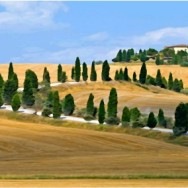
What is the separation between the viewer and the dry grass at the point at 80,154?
173 feet

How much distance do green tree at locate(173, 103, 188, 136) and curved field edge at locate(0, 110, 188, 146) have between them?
1.21 m

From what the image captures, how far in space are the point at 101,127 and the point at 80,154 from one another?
35.4 metres

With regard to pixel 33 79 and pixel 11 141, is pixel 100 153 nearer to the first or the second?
pixel 11 141

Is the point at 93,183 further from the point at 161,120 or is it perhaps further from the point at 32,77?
the point at 32,77

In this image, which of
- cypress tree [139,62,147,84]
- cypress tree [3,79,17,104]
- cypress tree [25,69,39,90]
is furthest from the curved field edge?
cypress tree [139,62,147,84]

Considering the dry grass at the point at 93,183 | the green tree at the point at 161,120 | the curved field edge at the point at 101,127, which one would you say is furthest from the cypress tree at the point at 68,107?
the dry grass at the point at 93,183

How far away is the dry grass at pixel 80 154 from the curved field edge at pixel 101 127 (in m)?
9.20

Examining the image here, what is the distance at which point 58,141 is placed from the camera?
265 feet

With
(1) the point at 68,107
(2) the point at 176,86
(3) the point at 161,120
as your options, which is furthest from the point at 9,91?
(2) the point at 176,86

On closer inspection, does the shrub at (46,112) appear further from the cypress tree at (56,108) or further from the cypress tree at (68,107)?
the cypress tree at (68,107)

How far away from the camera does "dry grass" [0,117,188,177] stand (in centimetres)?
5269

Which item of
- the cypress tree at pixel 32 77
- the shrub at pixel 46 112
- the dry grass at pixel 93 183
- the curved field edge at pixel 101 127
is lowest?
the curved field edge at pixel 101 127

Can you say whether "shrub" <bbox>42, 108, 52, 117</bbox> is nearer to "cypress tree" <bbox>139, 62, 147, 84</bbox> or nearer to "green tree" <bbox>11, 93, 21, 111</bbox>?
"green tree" <bbox>11, 93, 21, 111</bbox>

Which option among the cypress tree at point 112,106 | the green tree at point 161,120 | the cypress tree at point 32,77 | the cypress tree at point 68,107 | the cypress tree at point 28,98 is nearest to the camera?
the green tree at point 161,120
